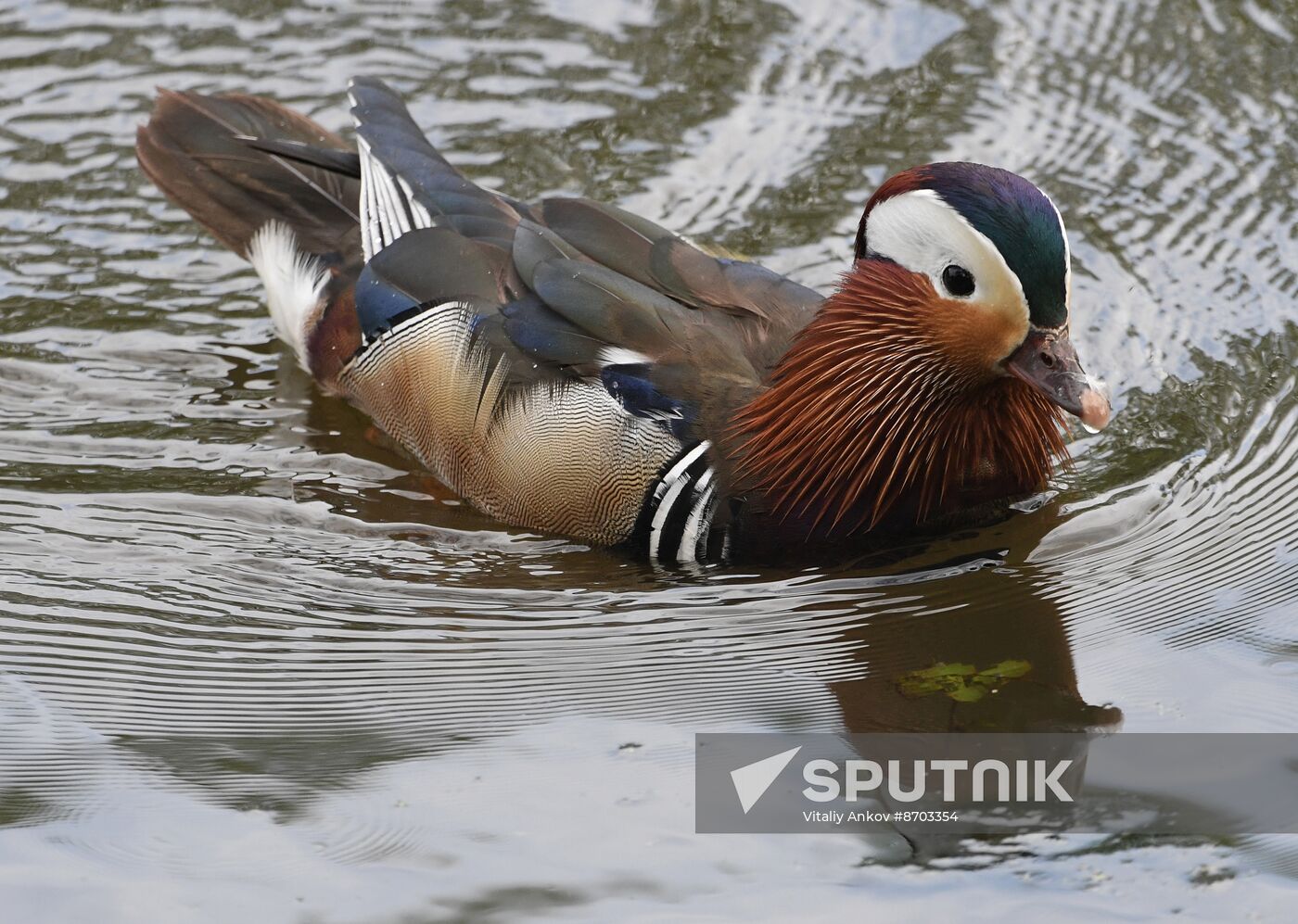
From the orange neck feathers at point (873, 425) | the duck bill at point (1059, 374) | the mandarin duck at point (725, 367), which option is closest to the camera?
the duck bill at point (1059, 374)

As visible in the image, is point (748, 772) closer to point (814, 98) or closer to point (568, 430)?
point (568, 430)

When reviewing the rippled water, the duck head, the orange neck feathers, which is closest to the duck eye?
the duck head

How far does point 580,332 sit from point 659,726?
1.57m

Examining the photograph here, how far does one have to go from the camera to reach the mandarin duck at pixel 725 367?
5.32 meters

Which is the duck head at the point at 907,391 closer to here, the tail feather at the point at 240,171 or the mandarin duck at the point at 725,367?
the mandarin duck at the point at 725,367

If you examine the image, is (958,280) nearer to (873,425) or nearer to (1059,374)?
(1059,374)

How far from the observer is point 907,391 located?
5.66 meters

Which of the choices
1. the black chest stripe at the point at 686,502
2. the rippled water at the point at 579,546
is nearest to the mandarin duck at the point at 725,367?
the black chest stripe at the point at 686,502

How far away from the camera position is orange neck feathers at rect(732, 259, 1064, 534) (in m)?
5.65

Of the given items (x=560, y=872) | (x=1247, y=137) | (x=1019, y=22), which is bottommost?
(x=560, y=872)

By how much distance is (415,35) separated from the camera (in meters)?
9.20

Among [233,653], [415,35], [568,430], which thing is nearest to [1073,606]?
[568,430]

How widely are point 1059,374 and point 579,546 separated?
1.76 meters

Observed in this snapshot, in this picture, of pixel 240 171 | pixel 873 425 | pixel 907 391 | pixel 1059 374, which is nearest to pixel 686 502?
pixel 873 425
